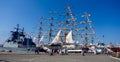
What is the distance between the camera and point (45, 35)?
5472 inches

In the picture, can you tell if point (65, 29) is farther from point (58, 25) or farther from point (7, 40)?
point (7, 40)

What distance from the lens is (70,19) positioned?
412 ft

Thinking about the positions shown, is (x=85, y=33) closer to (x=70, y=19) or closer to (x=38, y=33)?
(x=70, y=19)

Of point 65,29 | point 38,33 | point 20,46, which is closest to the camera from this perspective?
point 65,29

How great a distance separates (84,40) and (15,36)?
2573 inches

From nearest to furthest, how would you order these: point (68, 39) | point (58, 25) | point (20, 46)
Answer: point (68, 39)
point (58, 25)
point (20, 46)

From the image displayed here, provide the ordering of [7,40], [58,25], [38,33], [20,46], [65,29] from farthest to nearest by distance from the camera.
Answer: [7,40], [20,46], [38,33], [58,25], [65,29]

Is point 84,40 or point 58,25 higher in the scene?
point 58,25

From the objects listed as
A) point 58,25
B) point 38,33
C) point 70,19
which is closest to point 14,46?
point 38,33

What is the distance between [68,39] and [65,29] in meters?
15.7

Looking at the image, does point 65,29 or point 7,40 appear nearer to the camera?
point 65,29

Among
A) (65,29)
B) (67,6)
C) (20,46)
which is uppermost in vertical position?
(67,6)

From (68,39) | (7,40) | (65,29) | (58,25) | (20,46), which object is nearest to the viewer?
(68,39)

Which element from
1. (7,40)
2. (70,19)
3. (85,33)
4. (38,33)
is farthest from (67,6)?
(7,40)
